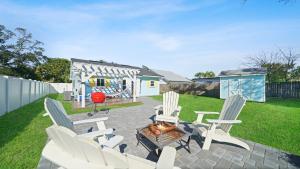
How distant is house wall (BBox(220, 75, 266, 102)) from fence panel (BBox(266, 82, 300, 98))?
3085 millimetres

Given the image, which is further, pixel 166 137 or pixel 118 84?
pixel 118 84

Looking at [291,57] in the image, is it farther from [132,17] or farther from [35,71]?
[35,71]

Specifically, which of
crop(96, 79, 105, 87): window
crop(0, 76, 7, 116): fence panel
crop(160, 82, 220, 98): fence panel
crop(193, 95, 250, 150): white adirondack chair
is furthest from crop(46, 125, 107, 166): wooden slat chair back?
crop(160, 82, 220, 98): fence panel

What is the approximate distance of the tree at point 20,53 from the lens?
30.4 m

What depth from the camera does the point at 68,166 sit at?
57.2 inches

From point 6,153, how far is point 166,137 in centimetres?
321

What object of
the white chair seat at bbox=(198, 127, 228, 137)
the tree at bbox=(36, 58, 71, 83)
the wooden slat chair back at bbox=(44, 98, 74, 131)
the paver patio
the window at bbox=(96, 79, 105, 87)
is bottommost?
the paver patio

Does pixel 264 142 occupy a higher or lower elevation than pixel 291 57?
lower

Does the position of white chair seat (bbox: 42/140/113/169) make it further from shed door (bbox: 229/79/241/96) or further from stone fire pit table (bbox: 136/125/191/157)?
shed door (bbox: 229/79/241/96)

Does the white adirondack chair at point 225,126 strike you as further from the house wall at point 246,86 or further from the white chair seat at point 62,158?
the house wall at point 246,86

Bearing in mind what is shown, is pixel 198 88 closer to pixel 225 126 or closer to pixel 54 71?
pixel 225 126

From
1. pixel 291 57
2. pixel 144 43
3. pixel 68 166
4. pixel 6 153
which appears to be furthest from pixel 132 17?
pixel 291 57

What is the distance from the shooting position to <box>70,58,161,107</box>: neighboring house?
38.4ft

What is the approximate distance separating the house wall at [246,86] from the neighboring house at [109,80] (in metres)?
8.37
